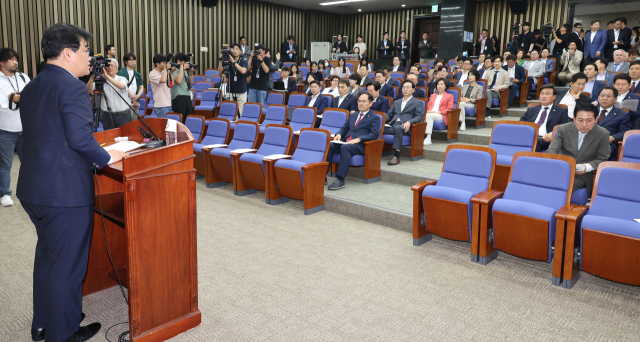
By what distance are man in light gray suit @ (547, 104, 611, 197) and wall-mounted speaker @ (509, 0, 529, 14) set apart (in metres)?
8.98

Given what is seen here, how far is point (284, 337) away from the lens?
206 centimetres

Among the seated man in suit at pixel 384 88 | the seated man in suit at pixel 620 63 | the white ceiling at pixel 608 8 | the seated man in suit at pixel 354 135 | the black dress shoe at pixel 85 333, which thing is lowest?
the black dress shoe at pixel 85 333

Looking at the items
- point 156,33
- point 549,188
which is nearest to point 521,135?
point 549,188

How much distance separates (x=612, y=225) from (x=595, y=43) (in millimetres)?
6812

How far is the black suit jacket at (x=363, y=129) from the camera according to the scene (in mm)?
4641

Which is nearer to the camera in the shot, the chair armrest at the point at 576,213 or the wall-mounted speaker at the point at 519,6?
the chair armrest at the point at 576,213

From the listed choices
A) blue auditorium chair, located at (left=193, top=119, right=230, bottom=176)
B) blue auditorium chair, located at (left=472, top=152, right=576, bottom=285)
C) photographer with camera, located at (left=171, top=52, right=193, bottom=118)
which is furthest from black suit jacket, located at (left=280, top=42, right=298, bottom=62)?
blue auditorium chair, located at (left=472, top=152, right=576, bottom=285)

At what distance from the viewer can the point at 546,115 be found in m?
4.56

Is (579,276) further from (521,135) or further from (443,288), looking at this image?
(521,135)

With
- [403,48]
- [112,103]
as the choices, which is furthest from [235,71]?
[403,48]

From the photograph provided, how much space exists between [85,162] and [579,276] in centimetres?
292

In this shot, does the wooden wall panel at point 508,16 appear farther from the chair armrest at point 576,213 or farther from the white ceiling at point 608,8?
the chair armrest at point 576,213

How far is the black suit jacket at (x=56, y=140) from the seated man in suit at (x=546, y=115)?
4.07 meters


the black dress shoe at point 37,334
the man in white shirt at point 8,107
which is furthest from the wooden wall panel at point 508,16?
the black dress shoe at point 37,334
